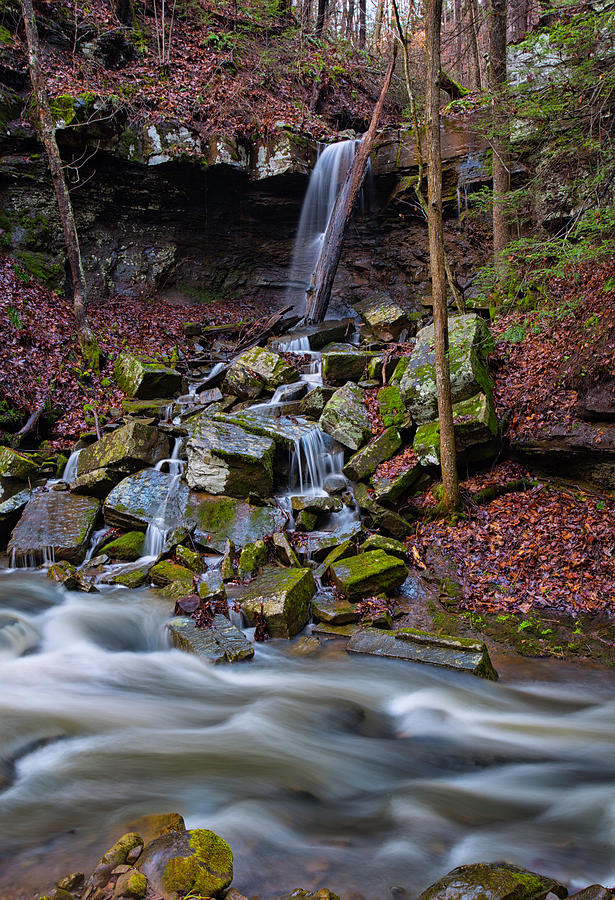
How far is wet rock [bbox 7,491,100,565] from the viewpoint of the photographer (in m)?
7.42

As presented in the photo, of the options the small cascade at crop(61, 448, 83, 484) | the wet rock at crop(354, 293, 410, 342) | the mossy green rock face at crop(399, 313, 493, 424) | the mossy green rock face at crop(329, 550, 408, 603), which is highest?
the wet rock at crop(354, 293, 410, 342)

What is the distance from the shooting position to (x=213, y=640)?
18.0ft

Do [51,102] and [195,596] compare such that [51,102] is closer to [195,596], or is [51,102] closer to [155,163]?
[155,163]

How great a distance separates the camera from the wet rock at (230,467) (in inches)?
309

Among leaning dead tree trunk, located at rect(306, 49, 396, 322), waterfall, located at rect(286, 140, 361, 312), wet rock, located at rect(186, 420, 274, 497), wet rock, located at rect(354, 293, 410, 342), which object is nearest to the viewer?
wet rock, located at rect(186, 420, 274, 497)

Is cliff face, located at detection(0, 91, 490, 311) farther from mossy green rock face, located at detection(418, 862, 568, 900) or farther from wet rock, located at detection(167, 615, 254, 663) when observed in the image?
mossy green rock face, located at detection(418, 862, 568, 900)

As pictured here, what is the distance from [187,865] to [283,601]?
3.56 metres

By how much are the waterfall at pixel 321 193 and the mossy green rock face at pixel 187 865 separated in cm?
1526

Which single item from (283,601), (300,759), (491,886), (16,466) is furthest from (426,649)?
(16,466)

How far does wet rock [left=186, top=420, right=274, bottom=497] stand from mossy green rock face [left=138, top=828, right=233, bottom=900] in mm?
5630

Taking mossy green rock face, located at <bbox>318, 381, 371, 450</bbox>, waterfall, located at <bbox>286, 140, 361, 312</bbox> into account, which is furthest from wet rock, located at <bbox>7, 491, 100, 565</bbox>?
waterfall, located at <bbox>286, 140, 361, 312</bbox>

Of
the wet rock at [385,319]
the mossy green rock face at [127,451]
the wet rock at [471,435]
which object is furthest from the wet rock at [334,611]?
the wet rock at [385,319]

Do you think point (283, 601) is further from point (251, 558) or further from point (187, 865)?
point (187, 865)

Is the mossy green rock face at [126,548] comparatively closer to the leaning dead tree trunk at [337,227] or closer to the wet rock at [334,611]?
the wet rock at [334,611]
